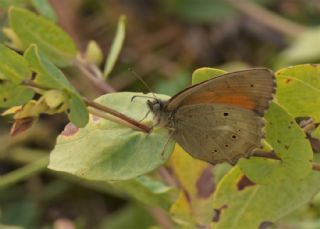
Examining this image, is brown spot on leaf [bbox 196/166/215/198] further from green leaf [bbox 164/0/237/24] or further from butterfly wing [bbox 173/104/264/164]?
green leaf [bbox 164/0/237/24]

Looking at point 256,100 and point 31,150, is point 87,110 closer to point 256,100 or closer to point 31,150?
point 256,100

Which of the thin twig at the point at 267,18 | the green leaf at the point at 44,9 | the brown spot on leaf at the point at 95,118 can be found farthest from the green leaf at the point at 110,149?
the thin twig at the point at 267,18

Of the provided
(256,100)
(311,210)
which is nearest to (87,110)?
(256,100)

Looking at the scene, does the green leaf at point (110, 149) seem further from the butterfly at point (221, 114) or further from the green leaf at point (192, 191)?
the green leaf at point (192, 191)

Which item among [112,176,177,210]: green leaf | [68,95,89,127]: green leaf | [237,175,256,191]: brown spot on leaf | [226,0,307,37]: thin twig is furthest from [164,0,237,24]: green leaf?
[68,95,89,127]: green leaf

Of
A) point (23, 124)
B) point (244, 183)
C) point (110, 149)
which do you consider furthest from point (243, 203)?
point (23, 124)

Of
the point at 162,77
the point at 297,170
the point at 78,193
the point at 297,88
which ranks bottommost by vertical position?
the point at 78,193
